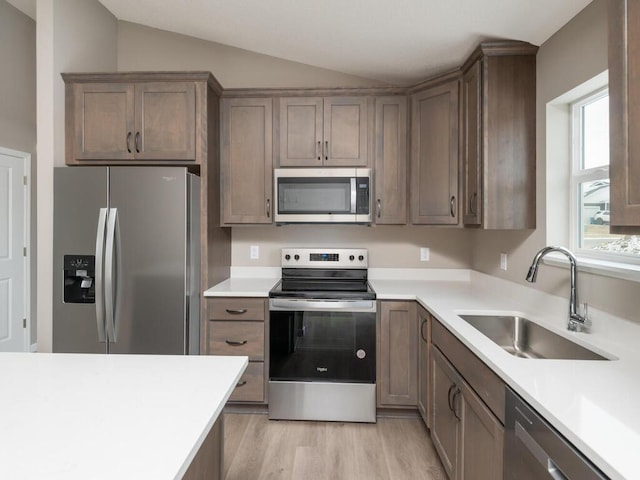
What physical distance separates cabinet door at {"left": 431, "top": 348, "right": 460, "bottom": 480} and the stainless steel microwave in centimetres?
111

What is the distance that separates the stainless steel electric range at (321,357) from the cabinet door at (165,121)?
1.20 m

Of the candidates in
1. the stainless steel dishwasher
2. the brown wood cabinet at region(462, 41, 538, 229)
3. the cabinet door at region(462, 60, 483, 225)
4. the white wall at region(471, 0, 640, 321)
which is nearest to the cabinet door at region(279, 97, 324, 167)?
the cabinet door at region(462, 60, 483, 225)

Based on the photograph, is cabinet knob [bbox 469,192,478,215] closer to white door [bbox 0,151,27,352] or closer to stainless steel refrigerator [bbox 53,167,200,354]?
stainless steel refrigerator [bbox 53,167,200,354]

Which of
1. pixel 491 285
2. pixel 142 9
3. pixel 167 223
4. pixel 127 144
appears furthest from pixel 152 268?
pixel 491 285

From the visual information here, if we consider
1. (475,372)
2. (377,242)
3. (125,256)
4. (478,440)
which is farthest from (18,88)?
(478,440)

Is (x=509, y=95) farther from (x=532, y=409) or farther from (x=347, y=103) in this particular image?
(x=532, y=409)

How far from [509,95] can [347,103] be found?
1.09 m

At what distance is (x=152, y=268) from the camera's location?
225 centimetres

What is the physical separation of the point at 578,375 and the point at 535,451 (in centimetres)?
30

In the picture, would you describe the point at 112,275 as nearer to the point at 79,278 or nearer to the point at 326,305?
the point at 79,278

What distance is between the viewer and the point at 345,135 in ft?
8.76

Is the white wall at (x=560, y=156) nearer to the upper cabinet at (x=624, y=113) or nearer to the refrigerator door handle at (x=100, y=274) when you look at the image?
the upper cabinet at (x=624, y=113)

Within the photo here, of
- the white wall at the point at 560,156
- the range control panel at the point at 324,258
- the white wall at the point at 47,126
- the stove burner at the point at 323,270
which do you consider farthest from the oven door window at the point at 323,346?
the white wall at the point at 47,126

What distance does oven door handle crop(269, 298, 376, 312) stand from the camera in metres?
2.38
